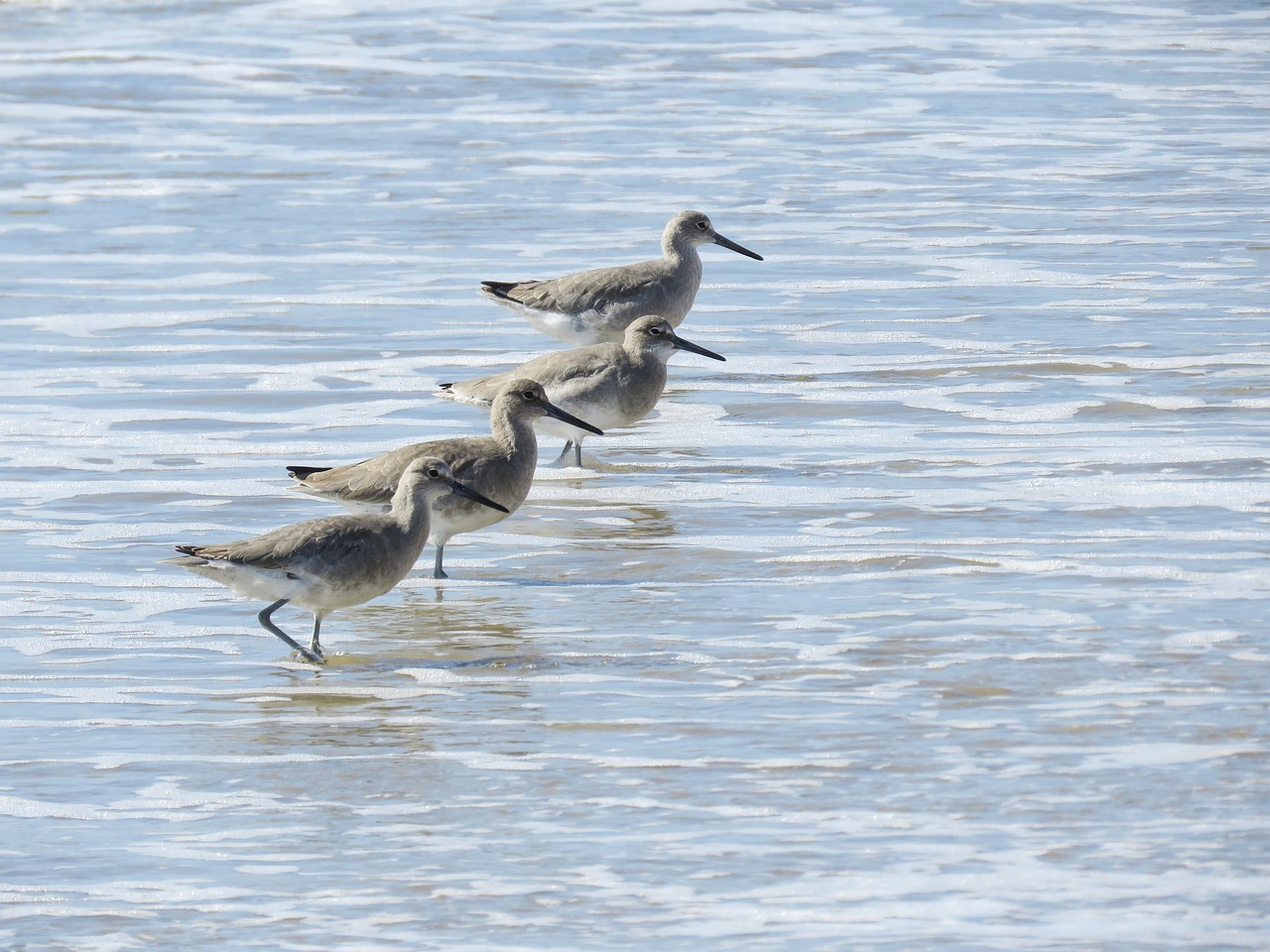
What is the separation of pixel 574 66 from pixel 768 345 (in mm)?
13704

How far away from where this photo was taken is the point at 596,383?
36.0ft

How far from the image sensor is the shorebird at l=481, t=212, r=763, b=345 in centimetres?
1279

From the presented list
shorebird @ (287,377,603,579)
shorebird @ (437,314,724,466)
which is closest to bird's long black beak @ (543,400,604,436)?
shorebird @ (287,377,603,579)

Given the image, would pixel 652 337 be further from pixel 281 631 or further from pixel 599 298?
pixel 281 631

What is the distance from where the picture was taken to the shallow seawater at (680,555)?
5.70 metres

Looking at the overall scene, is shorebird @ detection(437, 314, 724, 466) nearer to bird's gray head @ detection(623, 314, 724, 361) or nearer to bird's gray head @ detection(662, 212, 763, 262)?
bird's gray head @ detection(623, 314, 724, 361)

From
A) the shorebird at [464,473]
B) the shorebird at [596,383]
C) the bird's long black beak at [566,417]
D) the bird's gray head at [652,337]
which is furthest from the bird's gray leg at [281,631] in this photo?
the bird's gray head at [652,337]

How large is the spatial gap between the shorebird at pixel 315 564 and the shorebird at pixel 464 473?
0.90 metres

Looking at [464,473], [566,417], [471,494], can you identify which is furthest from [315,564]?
[566,417]

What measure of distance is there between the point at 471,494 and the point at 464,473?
0.53 metres

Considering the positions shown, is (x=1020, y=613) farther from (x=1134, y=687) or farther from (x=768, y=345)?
(x=768, y=345)

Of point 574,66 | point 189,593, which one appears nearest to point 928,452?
point 189,593

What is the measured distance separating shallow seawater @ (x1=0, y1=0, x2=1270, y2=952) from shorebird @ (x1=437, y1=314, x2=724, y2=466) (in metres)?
0.29

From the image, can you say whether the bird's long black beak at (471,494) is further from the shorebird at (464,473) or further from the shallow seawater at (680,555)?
the shallow seawater at (680,555)
